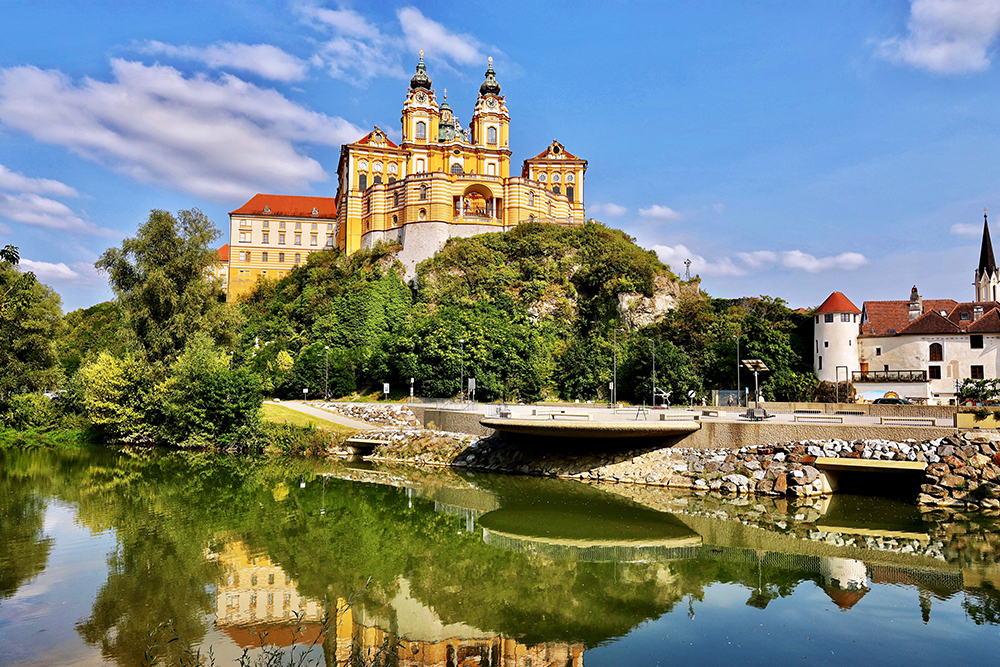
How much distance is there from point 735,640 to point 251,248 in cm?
8509

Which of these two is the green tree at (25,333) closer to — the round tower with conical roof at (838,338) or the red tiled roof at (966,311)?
the round tower with conical roof at (838,338)

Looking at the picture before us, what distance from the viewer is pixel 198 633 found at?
11.3m

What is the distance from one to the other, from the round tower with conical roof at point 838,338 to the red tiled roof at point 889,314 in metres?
1.69

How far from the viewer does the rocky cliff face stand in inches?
2227

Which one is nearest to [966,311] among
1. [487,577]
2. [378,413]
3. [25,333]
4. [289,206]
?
[378,413]

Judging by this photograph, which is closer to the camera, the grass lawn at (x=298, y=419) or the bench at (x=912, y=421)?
the bench at (x=912, y=421)

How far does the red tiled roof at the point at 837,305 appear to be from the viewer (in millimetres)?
42875

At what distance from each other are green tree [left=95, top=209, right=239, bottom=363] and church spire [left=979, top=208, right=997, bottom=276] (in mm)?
64135

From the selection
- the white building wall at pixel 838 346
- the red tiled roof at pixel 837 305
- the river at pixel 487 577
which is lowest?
the river at pixel 487 577

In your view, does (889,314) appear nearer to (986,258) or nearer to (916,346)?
(916,346)

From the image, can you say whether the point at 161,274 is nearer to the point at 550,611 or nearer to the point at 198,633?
the point at 198,633

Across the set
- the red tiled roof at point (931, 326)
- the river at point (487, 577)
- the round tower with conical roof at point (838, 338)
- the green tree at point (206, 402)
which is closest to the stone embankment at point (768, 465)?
the river at point (487, 577)

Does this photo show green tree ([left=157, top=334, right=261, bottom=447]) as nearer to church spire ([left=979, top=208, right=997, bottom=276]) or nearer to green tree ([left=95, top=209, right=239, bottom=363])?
green tree ([left=95, top=209, right=239, bottom=363])

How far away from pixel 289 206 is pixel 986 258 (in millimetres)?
81252
